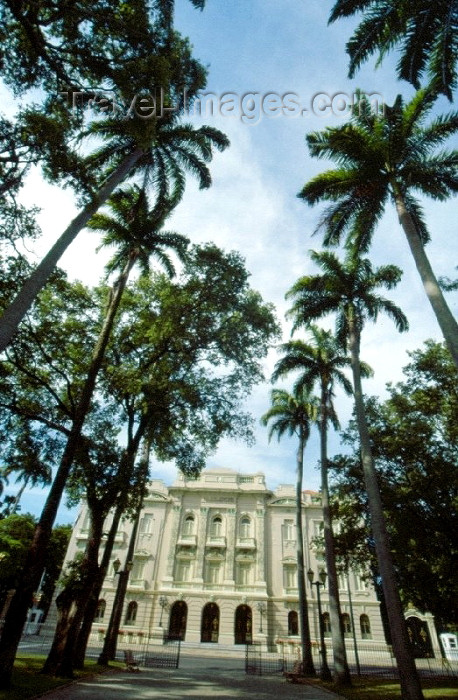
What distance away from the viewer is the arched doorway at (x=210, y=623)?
34094mm

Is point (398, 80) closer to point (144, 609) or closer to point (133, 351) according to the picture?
point (133, 351)

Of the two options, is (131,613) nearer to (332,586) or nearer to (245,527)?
(245,527)

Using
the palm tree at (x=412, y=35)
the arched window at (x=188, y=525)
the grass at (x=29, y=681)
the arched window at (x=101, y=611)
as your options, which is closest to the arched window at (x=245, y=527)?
the arched window at (x=188, y=525)

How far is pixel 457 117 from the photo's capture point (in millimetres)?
12273

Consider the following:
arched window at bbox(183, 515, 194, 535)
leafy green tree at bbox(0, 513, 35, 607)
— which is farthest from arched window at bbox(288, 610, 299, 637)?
leafy green tree at bbox(0, 513, 35, 607)

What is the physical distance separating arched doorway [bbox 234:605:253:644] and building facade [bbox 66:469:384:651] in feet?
0.24

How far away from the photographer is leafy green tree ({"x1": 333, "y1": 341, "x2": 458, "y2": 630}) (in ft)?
48.8

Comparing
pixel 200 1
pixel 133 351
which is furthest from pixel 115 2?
pixel 133 351

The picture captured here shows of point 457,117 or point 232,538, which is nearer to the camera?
point 457,117

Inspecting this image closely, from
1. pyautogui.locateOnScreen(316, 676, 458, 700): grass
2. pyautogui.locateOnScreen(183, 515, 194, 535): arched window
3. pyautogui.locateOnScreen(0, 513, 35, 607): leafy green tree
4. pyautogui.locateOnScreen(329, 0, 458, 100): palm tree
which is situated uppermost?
pyautogui.locateOnScreen(329, 0, 458, 100): palm tree

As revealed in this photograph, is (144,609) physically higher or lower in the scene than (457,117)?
lower

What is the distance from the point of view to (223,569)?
3619 cm

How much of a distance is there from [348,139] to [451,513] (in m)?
14.3

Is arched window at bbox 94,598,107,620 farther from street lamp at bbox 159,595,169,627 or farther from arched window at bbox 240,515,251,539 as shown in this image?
arched window at bbox 240,515,251,539
